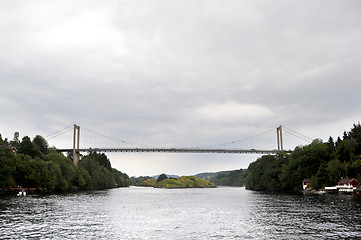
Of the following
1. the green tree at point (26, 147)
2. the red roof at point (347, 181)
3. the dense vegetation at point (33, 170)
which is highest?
the green tree at point (26, 147)

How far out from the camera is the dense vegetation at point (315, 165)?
10619cm

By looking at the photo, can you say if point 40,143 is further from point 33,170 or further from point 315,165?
point 315,165

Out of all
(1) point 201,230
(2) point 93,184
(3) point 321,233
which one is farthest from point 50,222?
(2) point 93,184

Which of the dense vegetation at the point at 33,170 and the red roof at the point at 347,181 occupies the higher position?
the dense vegetation at the point at 33,170

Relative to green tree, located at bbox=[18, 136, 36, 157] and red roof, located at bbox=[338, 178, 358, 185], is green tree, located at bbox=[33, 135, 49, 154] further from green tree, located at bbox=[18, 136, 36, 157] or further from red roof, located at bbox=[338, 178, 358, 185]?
red roof, located at bbox=[338, 178, 358, 185]

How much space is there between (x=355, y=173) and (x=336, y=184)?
1124 centimetres

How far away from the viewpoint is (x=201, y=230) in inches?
1359

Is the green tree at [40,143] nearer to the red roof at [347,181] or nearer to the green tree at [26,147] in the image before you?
the green tree at [26,147]

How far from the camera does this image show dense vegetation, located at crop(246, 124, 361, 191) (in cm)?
10619

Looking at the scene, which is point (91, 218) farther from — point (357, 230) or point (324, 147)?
point (324, 147)

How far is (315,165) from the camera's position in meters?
130

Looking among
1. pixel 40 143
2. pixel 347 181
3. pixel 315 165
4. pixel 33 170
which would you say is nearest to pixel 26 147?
pixel 40 143

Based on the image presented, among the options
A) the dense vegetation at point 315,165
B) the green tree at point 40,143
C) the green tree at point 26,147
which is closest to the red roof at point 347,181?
the dense vegetation at point 315,165

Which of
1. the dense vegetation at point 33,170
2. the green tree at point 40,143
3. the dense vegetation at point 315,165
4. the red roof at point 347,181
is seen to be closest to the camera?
the dense vegetation at point 33,170
